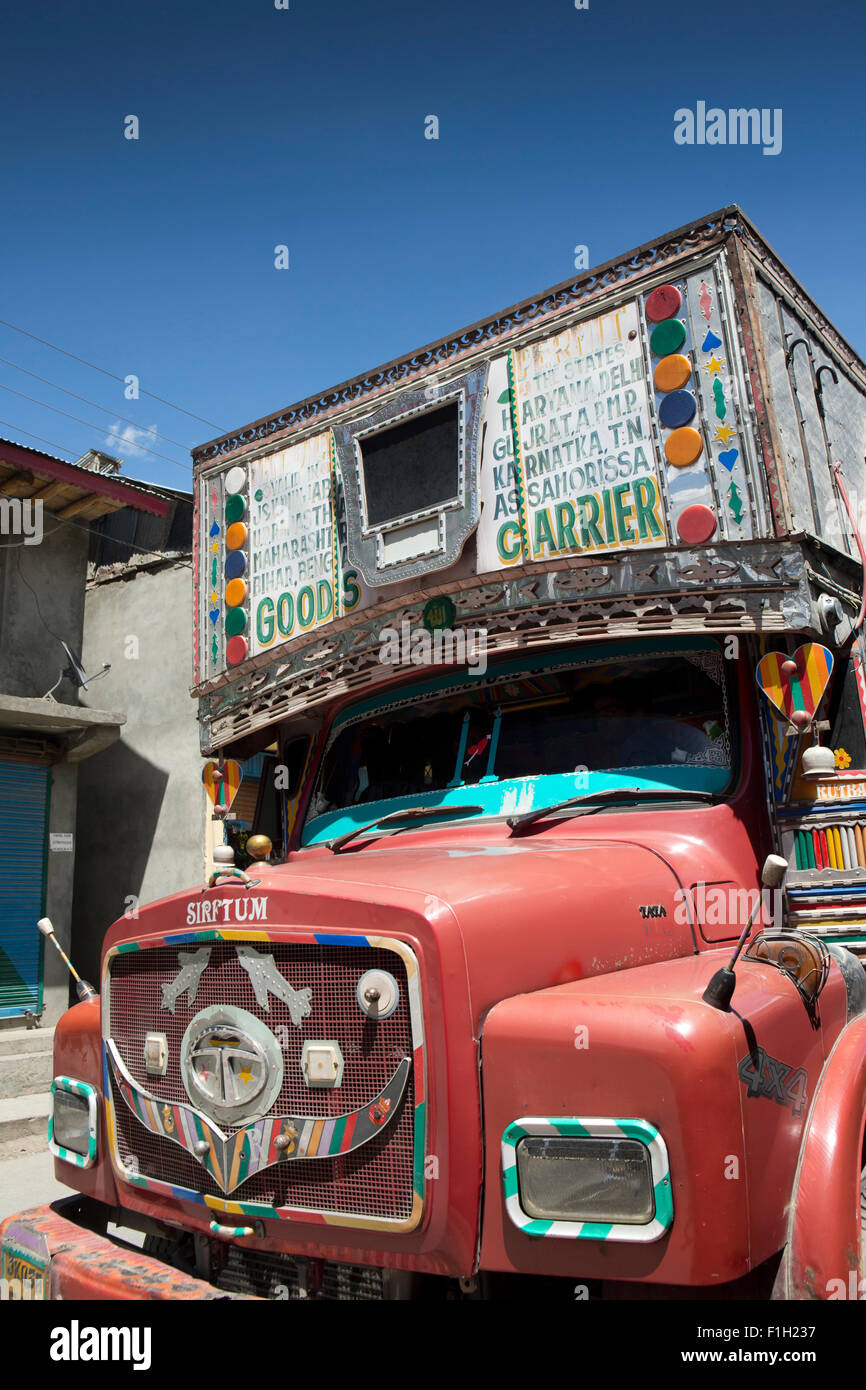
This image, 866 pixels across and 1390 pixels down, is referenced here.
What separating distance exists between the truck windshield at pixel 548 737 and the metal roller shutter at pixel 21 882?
702 cm

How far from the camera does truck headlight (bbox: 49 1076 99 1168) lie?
2.92 m

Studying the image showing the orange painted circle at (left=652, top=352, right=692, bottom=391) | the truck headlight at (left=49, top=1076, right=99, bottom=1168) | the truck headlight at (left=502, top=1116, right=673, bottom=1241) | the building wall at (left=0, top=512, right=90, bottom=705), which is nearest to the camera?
the truck headlight at (left=502, top=1116, right=673, bottom=1241)

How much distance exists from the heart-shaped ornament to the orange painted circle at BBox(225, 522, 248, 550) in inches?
128

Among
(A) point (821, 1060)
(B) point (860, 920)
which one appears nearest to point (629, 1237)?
(A) point (821, 1060)

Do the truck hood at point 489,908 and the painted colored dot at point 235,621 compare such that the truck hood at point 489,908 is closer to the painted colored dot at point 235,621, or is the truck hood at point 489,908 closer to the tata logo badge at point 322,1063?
the tata logo badge at point 322,1063

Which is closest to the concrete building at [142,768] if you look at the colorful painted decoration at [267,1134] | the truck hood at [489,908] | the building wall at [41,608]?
the building wall at [41,608]

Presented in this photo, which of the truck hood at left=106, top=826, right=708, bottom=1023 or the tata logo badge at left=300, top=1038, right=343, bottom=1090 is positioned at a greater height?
the truck hood at left=106, top=826, right=708, bottom=1023

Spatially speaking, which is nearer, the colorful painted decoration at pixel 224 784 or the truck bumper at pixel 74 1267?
the truck bumper at pixel 74 1267

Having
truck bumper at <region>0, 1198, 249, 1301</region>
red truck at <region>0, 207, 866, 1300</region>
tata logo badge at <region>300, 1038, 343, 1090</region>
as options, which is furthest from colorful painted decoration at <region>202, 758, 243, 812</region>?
tata logo badge at <region>300, 1038, 343, 1090</region>

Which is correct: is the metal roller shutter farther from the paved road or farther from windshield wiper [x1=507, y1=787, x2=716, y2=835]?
windshield wiper [x1=507, y1=787, x2=716, y2=835]

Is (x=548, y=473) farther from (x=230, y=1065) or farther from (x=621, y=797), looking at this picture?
(x=230, y=1065)

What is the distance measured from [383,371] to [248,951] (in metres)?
3.70

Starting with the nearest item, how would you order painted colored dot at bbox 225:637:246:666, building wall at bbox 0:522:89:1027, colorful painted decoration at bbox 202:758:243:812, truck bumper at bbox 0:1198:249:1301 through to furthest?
truck bumper at bbox 0:1198:249:1301
colorful painted decoration at bbox 202:758:243:812
painted colored dot at bbox 225:637:246:666
building wall at bbox 0:522:89:1027

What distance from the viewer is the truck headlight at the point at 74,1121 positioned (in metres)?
2.92
